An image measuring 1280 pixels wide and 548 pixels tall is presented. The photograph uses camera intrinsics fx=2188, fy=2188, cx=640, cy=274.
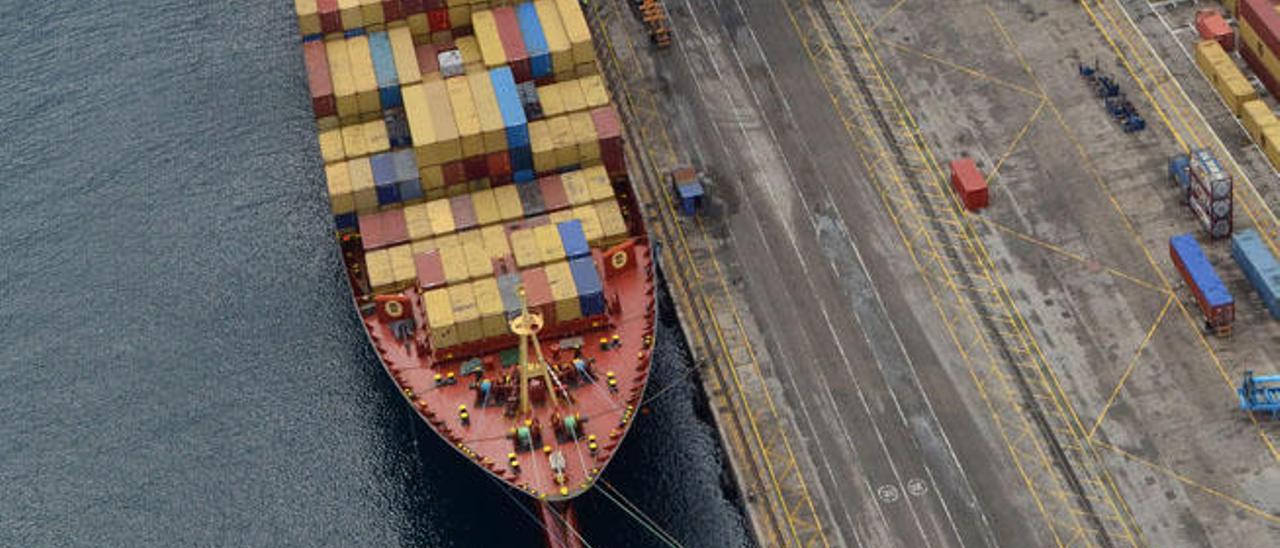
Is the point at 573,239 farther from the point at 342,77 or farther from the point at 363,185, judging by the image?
the point at 342,77

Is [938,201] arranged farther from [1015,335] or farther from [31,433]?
[31,433]

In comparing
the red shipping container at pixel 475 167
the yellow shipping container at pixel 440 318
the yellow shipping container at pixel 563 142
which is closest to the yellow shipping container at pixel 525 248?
the yellow shipping container at pixel 440 318

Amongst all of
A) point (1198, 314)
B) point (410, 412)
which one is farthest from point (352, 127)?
point (1198, 314)

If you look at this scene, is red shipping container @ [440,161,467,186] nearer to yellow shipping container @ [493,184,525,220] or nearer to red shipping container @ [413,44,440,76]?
yellow shipping container @ [493,184,525,220]

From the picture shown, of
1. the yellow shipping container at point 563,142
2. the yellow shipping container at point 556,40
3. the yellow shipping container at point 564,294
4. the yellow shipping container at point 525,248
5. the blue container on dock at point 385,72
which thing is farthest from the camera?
A: the yellow shipping container at point 556,40

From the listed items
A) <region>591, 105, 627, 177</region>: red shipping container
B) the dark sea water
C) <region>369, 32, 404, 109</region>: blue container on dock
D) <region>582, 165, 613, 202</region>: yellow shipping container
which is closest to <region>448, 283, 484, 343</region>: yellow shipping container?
the dark sea water

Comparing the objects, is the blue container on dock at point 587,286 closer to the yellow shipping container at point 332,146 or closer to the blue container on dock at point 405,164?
the blue container on dock at point 405,164
